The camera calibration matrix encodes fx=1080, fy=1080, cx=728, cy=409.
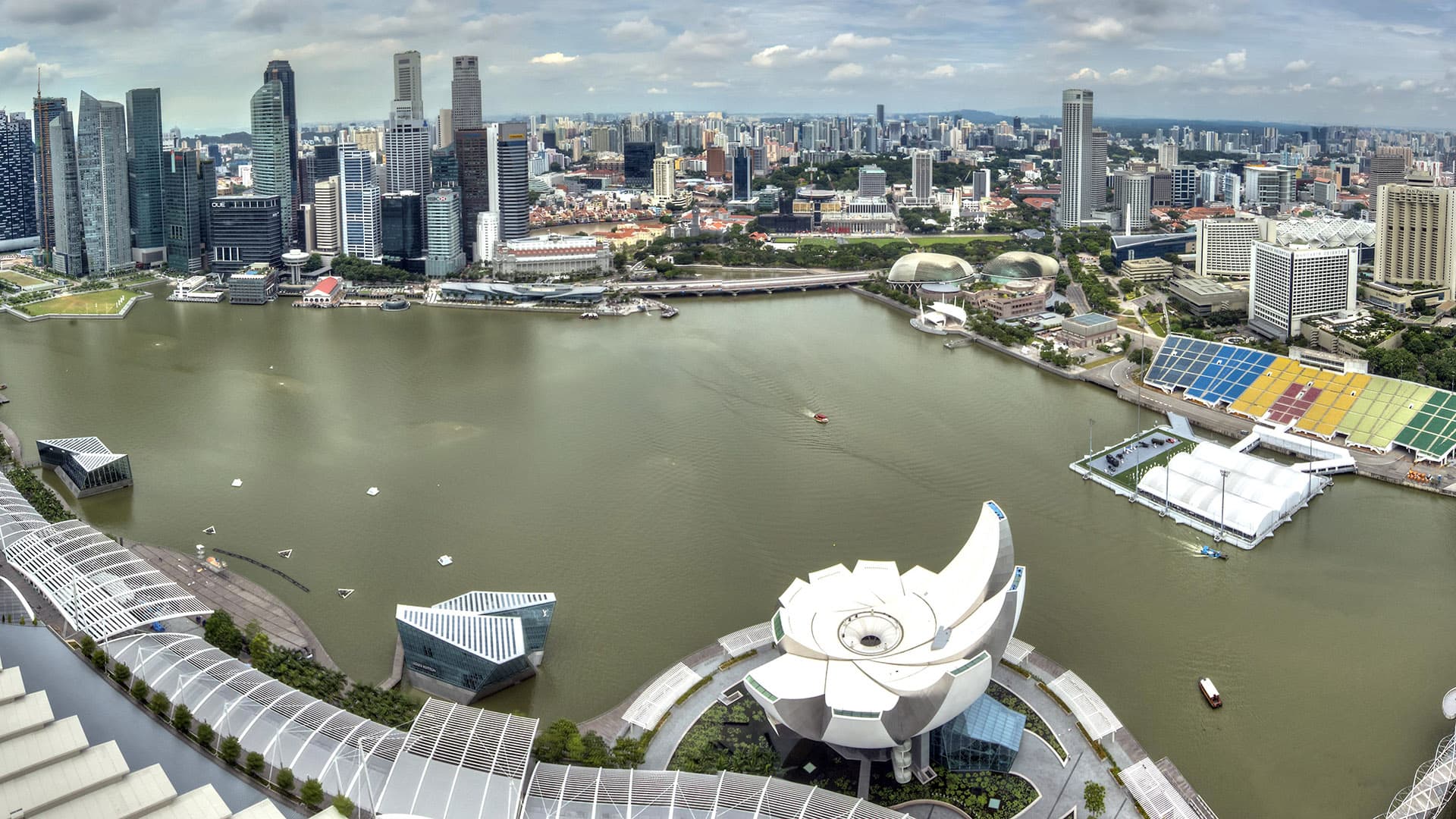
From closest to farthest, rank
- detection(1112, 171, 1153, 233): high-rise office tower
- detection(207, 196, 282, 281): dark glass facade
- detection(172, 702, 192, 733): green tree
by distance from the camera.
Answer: detection(172, 702, 192, 733): green tree, detection(207, 196, 282, 281): dark glass facade, detection(1112, 171, 1153, 233): high-rise office tower

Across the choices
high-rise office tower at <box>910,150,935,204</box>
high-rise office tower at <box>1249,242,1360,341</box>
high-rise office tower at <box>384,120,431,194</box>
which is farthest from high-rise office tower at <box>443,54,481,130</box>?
high-rise office tower at <box>1249,242,1360,341</box>

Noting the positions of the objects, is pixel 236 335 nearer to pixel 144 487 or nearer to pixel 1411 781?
pixel 144 487

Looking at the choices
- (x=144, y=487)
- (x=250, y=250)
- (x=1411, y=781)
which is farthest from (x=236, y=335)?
(x=1411, y=781)

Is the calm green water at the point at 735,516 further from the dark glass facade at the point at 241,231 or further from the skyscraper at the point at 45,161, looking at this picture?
the skyscraper at the point at 45,161

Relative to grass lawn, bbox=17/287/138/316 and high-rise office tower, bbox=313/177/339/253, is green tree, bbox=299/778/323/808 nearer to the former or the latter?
grass lawn, bbox=17/287/138/316

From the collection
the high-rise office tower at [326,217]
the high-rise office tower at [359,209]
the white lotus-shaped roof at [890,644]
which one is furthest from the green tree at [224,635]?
the high-rise office tower at [326,217]
